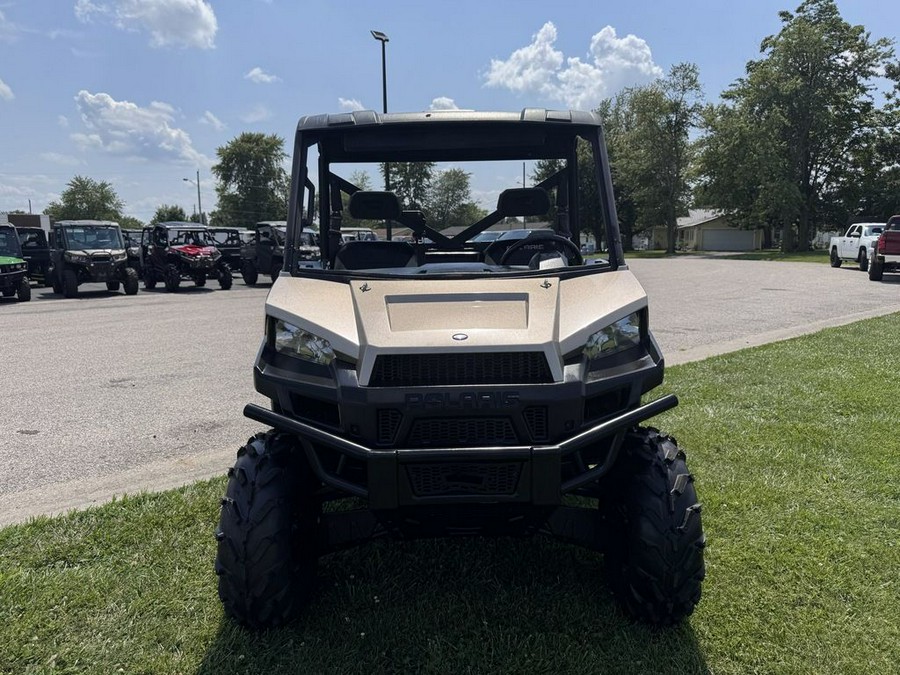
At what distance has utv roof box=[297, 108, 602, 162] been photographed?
306 cm

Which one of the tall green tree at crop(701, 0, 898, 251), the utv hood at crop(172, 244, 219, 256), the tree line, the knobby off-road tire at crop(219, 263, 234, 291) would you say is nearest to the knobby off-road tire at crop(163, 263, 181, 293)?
the utv hood at crop(172, 244, 219, 256)

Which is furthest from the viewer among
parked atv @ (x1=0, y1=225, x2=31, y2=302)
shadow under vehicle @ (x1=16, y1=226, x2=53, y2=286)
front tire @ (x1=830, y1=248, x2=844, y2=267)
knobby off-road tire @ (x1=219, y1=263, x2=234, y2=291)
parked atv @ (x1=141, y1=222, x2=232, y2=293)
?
front tire @ (x1=830, y1=248, x2=844, y2=267)

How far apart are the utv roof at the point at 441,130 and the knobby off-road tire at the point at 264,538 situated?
154 cm

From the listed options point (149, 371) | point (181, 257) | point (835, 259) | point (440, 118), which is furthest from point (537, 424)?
point (835, 259)

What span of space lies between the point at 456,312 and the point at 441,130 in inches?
46.1

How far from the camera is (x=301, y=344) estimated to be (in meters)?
2.44

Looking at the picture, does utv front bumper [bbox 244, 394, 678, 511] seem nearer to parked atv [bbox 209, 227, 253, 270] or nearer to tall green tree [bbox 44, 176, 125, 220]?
parked atv [bbox 209, 227, 253, 270]

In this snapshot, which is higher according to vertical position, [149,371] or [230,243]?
[230,243]

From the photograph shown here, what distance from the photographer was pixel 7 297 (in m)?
17.7

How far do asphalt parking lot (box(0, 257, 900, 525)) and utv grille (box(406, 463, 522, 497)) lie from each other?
8.13 ft

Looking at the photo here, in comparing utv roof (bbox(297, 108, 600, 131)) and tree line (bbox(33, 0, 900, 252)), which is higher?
tree line (bbox(33, 0, 900, 252))

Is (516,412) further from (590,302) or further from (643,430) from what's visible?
(643,430)

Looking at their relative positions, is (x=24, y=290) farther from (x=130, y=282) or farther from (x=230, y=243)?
Result: (x=230, y=243)

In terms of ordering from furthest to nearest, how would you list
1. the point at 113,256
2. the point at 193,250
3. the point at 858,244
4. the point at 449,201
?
the point at 858,244 → the point at 193,250 → the point at 113,256 → the point at 449,201
